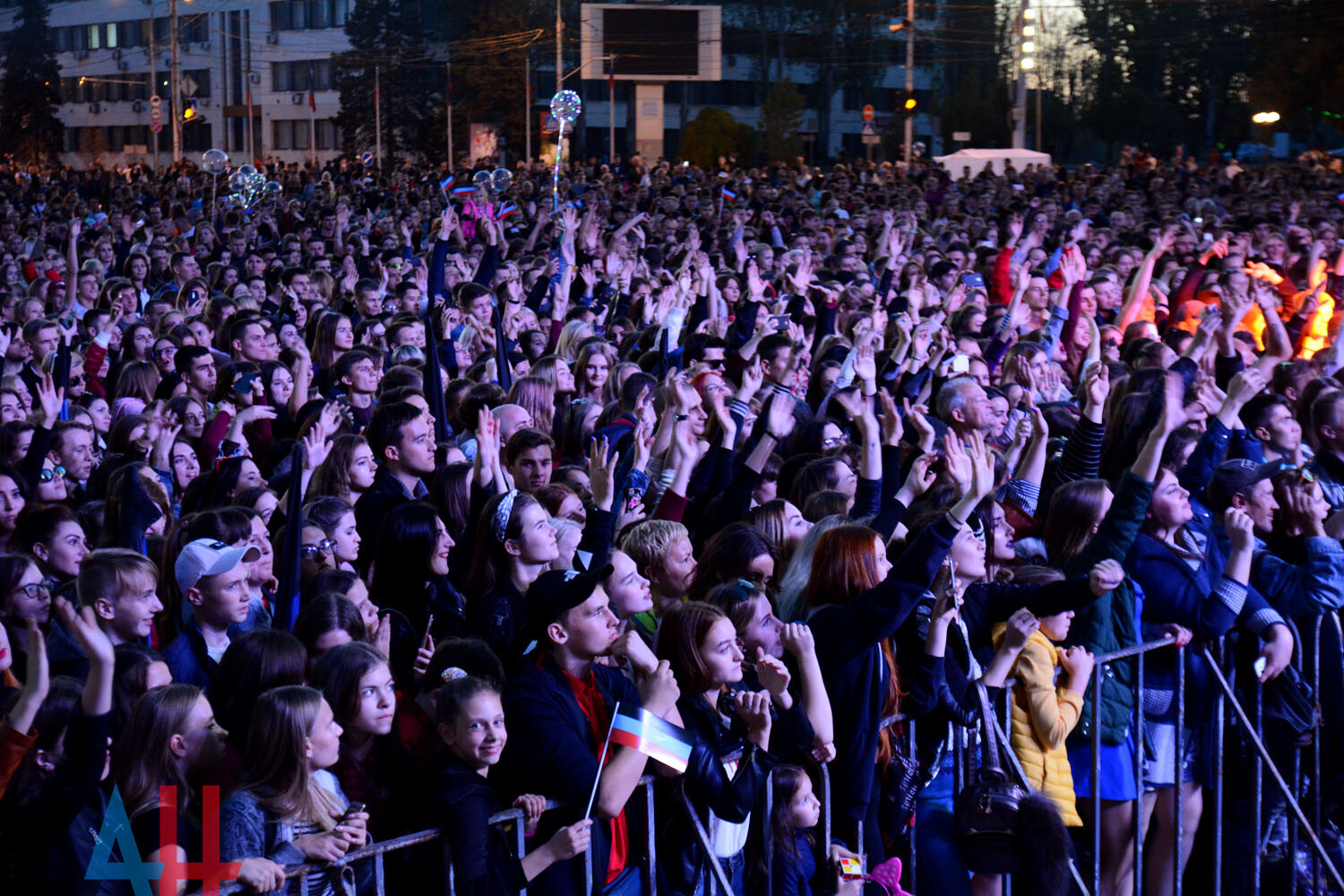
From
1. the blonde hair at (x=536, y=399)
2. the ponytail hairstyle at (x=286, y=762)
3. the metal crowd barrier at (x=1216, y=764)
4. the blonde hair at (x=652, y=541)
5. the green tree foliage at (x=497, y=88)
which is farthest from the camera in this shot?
the green tree foliage at (x=497, y=88)

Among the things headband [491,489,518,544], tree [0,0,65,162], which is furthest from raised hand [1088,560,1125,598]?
tree [0,0,65,162]

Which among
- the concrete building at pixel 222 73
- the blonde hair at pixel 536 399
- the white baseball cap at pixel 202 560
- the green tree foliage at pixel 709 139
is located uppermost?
the concrete building at pixel 222 73

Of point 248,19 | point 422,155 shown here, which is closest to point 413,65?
point 422,155

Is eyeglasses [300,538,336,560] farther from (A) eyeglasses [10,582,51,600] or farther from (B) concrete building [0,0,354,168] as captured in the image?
(B) concrete building [0,0,354,168]

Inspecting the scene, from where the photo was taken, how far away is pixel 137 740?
3945 millimetres

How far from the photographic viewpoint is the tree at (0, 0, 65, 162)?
78.1 m

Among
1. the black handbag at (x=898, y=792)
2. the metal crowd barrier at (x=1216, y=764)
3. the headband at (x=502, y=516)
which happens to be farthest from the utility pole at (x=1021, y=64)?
the black handbag at (x=898, y=792)

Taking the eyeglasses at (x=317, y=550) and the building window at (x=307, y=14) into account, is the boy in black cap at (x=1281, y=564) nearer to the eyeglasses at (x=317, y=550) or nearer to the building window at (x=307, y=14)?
the eyeglasses at (x=317, y=550)

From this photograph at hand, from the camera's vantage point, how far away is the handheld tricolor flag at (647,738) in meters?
A: 3.95

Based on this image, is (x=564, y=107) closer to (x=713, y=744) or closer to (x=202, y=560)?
(x=202, y=560)

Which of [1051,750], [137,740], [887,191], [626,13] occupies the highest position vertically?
[626,13]

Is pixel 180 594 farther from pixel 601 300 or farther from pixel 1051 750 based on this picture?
pixel 601 300

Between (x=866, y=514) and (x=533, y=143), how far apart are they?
55865 millimetres

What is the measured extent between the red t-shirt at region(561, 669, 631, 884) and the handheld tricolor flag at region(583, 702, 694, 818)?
2.5 inches
